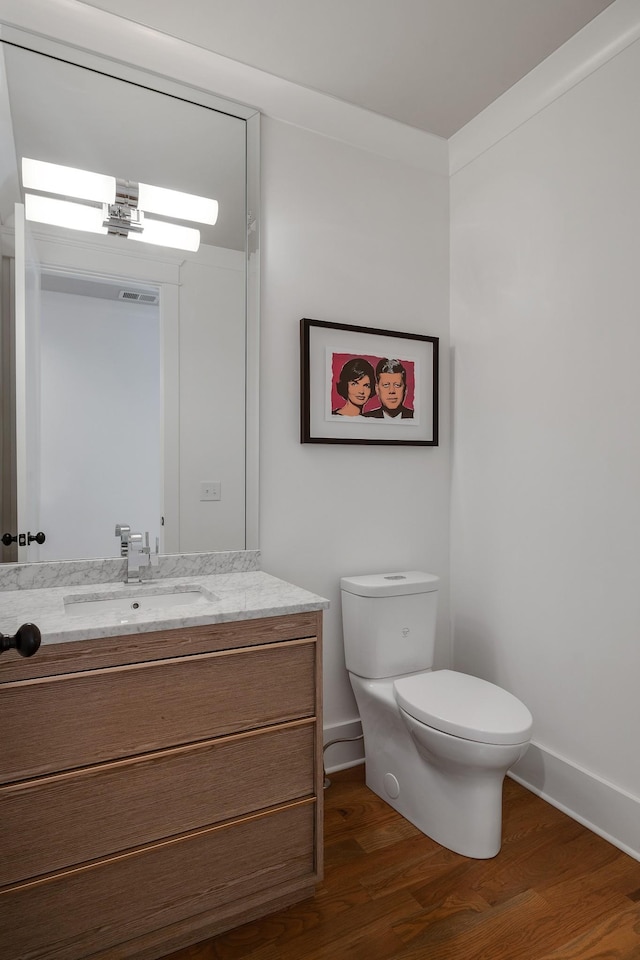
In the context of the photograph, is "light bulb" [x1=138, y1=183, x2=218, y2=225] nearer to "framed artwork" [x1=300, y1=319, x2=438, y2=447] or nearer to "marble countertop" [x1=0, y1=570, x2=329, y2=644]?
"framed artwork" [x1=300, y1=319, x2=438, y2=447]

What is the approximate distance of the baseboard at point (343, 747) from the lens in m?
2.26

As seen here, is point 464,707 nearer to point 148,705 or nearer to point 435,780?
point 435,780

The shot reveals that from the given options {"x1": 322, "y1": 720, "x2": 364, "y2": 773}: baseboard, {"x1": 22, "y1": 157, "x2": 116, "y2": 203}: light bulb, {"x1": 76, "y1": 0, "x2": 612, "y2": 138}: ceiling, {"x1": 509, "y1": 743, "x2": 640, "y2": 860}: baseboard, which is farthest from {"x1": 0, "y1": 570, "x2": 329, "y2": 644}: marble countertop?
{"x1": 76, "y1": 0, "x2": 612, "y2": 138}: ceiling

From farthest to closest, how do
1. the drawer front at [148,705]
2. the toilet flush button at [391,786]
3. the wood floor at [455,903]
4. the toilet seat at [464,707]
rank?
the toilet flush button at [391,786] → the toilet seat at [464,707] → the wood floor at [455,903] → the drawer front at [148,705]

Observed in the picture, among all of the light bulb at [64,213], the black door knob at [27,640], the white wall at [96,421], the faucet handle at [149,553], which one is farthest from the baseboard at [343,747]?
the light bulb at [64,213]

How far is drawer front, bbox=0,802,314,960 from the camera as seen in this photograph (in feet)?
4.14

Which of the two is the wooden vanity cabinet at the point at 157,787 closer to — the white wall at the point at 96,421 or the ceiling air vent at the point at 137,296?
the white wall at the point at 96,421

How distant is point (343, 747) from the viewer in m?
2.30

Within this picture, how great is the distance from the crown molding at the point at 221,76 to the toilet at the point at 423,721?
1.77 metres

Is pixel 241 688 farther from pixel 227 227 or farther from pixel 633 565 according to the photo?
pixel 227 227

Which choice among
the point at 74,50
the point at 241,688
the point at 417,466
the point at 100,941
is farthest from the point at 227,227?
the point at 100,941

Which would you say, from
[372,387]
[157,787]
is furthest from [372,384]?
[157,787]

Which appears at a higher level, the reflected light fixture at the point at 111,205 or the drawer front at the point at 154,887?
the reflected light fixture at the point at 111,205

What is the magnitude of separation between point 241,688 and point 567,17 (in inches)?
89.8
